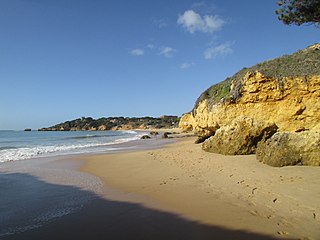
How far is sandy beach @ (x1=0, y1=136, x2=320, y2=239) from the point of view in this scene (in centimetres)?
394

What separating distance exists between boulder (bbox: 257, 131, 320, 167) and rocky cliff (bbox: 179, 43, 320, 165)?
9.03 feet

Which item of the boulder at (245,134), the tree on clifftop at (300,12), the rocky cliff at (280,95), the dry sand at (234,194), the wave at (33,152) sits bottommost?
the dry sand at (234,194)

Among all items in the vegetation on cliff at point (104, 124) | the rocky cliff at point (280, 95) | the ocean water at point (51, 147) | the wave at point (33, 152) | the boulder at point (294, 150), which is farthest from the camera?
the vegetation on cliff at point (104, 124)

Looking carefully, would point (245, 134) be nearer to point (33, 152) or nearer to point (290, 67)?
point (290, 67)

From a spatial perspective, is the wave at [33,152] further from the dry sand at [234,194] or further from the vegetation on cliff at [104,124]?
the vegetation on cliff at [104,124]

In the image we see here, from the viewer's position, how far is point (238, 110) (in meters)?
13.9

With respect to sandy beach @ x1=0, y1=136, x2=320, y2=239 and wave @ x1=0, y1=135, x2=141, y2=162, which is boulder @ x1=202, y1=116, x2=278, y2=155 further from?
wave @ x1=0, y1=135, x2=141, y2=162

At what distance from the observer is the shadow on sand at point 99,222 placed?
3881mm

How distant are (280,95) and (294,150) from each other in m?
5.44

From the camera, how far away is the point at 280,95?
12.3m

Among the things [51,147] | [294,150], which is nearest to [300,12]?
[294,150]

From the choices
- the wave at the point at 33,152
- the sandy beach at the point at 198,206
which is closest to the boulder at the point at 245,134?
the sandy beach at the point at 198,206

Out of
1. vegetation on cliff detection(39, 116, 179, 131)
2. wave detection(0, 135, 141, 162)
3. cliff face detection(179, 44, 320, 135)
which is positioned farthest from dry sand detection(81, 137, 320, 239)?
vegetation on cliff detection(39, 116, 179, 131)

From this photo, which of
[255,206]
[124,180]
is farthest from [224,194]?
[124,180]
